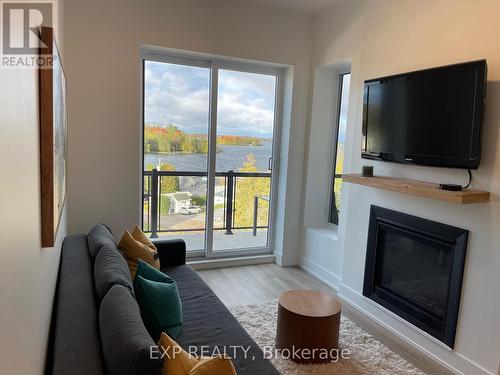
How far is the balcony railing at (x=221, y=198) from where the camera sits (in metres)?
3.93

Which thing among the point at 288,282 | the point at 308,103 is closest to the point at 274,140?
the point at 308,103

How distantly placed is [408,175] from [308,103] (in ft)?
5.78

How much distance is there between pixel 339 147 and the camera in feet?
13.8

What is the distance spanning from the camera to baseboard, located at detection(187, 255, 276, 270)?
413cm

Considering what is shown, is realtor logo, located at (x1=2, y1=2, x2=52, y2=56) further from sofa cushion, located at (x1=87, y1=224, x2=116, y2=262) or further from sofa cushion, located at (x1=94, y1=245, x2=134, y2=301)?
sofa cushion, located at (x1=87, y1=224, x2=116, y2=262)

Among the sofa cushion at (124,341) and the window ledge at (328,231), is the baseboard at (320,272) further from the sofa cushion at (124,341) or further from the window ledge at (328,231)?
the sofa cushion at (124,341)

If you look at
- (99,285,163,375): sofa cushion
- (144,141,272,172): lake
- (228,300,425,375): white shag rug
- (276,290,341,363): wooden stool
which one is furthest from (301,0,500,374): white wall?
(99,285,163,375): sofa cushion

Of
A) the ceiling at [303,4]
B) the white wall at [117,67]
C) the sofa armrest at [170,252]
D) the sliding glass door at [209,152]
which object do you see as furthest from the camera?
the sliding glass door at [209,152]

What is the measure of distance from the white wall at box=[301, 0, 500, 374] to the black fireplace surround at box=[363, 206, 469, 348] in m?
0.06

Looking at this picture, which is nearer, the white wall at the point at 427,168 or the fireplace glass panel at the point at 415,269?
the white wall at the point at 427,168

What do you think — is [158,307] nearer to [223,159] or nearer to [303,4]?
[223,159]

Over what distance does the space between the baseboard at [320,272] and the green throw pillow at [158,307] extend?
2.23m

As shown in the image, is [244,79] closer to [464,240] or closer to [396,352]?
[464,240]

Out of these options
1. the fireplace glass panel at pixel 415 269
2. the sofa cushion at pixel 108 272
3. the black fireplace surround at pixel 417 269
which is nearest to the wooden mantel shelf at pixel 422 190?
the black fireplace surround at pixel 417 269
